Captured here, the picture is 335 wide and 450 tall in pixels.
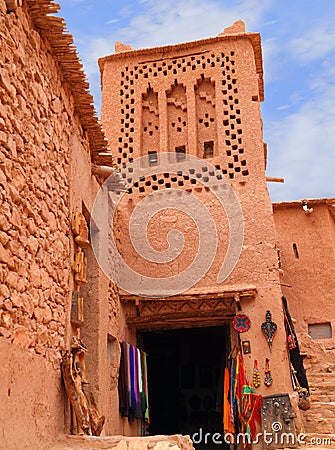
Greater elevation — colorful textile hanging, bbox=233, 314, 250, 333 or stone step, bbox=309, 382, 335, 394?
colorful textile hanging, bbox=233, 314, 250, 333

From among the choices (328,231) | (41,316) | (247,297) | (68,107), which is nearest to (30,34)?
(68,107)

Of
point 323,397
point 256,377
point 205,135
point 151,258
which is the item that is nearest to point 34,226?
point 151,258

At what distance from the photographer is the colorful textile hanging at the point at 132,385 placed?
325 inches

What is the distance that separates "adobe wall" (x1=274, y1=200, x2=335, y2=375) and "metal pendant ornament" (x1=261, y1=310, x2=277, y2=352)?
3.93 m

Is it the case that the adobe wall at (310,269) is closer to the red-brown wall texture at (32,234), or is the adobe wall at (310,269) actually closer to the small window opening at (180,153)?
the small window opening at (180,153)

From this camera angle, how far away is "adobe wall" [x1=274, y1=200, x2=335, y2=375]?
12.2 m

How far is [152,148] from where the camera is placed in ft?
35.1

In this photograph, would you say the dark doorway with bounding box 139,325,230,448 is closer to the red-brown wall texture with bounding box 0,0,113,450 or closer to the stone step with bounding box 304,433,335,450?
the stone step with bounding box 304,433,335,450

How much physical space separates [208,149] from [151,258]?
249 cm

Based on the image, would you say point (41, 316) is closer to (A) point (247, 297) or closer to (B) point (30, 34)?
(B) point (30, 34)

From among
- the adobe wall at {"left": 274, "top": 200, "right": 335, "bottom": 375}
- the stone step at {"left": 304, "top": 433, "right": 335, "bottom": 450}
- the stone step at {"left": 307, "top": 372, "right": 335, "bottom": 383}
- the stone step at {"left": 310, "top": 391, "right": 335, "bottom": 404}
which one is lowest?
the stone step at {"left": 304, "top": 433, "right": 335, "bottom": 450}

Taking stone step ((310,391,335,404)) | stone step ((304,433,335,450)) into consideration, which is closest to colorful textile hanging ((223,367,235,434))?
stone step ((304,433,335,450))

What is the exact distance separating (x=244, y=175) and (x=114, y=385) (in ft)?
14.5

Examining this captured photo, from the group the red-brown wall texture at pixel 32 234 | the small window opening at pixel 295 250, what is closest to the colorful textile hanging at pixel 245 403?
the red-brown wall texture at pixel 32 234
